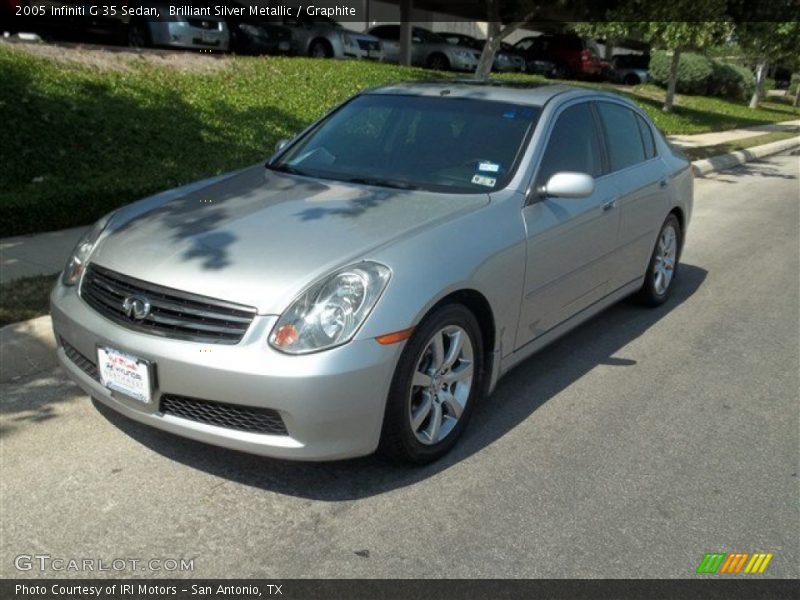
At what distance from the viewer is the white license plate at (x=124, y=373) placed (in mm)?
3223

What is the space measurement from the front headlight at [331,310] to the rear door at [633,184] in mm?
2316

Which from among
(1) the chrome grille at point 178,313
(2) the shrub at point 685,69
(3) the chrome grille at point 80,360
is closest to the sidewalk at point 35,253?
(3) the chrome grille at point 80,360

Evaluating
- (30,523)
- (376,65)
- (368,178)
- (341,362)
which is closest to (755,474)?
(341,362)

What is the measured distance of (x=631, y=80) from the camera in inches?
1372

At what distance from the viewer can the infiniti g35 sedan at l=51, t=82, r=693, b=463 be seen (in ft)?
10.2

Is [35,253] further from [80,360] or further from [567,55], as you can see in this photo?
[567,55]

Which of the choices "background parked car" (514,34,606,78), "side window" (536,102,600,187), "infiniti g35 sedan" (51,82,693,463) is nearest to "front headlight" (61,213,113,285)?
"infiniti g35 sedan" (51,82,693,463)

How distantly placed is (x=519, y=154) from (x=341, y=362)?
5.85 feet

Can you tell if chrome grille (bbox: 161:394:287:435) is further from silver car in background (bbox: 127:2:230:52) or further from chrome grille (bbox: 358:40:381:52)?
chrome grille (bbox: 358:40:381:52)

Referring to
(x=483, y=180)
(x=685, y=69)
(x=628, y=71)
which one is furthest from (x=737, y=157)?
(x=628, y=71)

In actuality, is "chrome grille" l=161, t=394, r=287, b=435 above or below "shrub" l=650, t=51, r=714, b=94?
below

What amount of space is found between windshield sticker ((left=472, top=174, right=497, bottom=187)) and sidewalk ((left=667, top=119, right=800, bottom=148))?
531 inches

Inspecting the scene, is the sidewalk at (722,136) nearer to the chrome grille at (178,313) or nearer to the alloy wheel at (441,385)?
the alloy wheel at (441,385)

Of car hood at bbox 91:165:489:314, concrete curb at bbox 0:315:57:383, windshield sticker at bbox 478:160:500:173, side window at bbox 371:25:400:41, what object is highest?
side window at bbox 371:25:400:41
